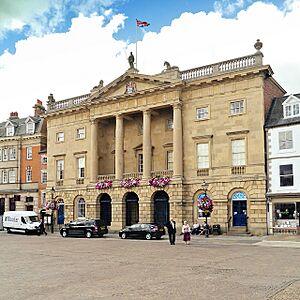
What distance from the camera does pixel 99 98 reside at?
47312mm

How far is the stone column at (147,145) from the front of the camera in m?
43.0

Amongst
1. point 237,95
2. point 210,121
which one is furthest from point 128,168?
point 237,95

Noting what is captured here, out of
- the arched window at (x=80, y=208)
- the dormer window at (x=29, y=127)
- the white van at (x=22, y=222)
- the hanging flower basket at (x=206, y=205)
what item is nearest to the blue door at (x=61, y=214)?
the arched window at (x=80, y=208)

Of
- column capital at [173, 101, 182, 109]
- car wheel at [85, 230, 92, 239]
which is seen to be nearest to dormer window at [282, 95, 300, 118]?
column capital at [173, 101, 182, 109]

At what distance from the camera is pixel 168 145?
144 ft

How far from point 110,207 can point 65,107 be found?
499 inches

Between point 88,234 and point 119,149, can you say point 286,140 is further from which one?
point 88,234

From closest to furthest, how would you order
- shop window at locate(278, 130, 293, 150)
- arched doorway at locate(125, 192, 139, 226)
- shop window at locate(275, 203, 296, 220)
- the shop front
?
the shop front, shop window at locate(275, 203, 296, 220), shop window at locate(278, 130, 293, 150), arched doorway at locate(125, 192, 139, 226)

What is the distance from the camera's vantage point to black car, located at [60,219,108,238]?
127ft

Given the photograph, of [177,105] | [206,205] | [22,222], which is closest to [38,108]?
[22,222]

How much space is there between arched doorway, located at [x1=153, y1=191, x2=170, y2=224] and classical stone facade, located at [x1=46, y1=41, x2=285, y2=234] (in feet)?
0.31

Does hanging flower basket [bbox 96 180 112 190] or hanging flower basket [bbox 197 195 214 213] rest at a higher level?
hanging flower basket [bbox 96 180 112 190]

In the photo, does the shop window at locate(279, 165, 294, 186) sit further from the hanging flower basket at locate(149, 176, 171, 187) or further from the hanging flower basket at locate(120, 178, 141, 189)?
the hanging flower basket at locate(120, 178, 141, 189)

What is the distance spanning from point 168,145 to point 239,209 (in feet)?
32.3
